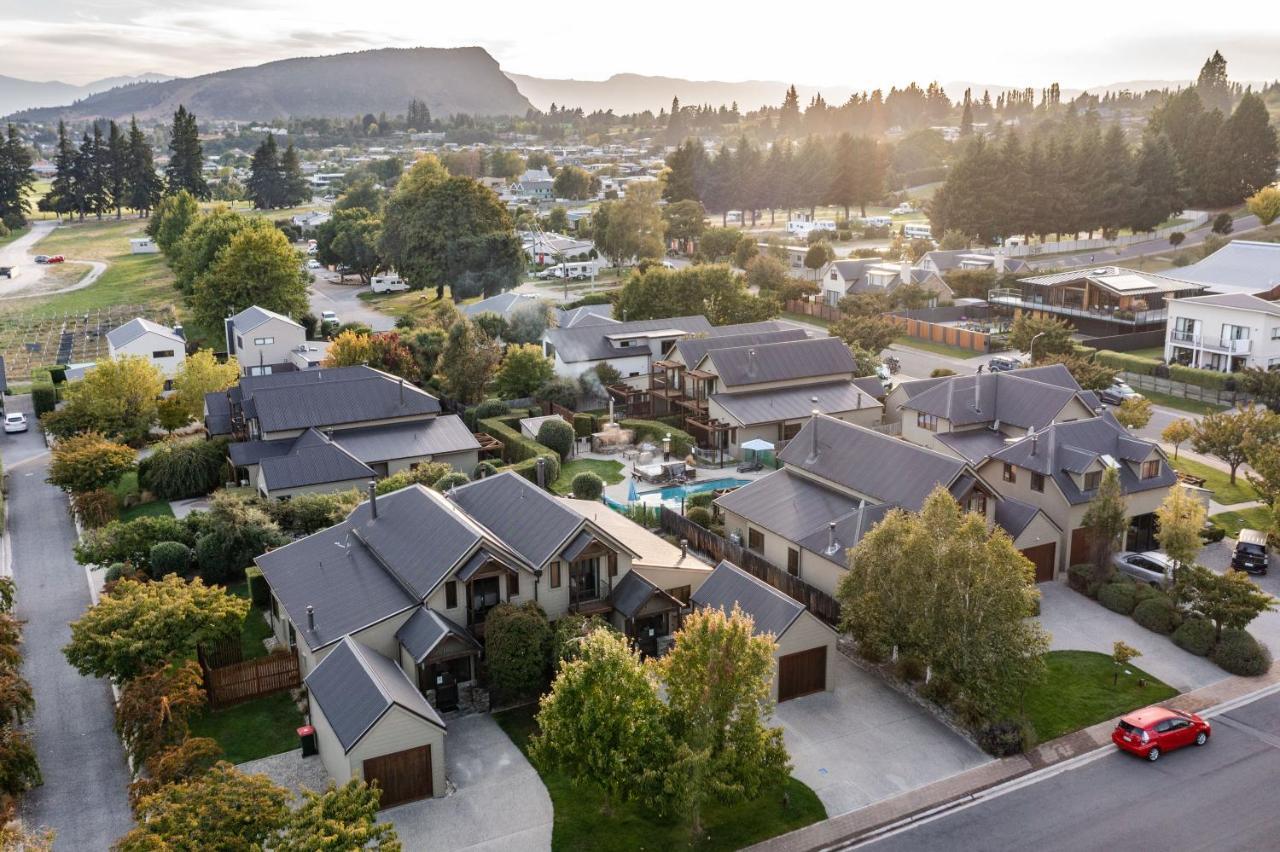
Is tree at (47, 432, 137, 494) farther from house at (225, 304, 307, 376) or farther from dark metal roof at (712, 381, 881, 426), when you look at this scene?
dark metal roof at (712, 381, 881, 426)

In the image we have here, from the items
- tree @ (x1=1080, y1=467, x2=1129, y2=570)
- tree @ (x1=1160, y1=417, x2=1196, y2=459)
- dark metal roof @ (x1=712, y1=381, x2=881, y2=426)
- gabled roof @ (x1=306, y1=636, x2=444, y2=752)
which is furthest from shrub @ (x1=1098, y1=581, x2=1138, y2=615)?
gabled roof @ (x1=306, y1=636, x2=444, y2=752)

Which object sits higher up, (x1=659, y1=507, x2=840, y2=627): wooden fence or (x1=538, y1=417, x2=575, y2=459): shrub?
(x1=538, y1=417, x2=575, y2=459): shrub

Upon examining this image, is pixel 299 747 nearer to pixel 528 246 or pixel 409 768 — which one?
pixel 409 768

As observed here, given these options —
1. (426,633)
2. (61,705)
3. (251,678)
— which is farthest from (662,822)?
(61,705)

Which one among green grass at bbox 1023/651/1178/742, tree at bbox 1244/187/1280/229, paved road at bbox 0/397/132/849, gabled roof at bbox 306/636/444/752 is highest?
tree at bbox 1244/187/1280/229

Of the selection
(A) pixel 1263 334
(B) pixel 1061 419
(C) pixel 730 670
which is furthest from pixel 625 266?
(C) pixel 730 670

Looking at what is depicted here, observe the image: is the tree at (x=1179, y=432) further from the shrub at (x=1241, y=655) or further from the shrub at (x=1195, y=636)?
the shrub at (x=1241, y=655)

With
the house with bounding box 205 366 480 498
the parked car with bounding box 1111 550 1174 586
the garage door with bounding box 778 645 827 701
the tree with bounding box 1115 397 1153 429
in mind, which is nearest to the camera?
the garage door with bounding box 778 645 827 701

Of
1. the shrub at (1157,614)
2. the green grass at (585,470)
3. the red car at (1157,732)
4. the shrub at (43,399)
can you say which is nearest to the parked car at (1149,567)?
the shrub at (1157,614)
